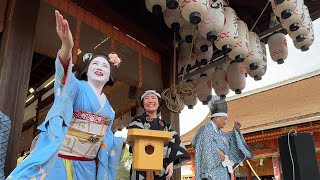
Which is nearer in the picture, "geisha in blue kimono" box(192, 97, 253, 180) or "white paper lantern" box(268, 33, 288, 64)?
"geisha in blue kimono" box(192, 97, 253, 180)

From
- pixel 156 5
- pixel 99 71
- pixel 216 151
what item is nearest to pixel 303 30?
pixel 216 151

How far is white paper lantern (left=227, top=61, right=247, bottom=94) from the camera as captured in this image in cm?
568

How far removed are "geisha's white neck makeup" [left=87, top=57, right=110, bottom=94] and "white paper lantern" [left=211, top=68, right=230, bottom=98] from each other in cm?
361

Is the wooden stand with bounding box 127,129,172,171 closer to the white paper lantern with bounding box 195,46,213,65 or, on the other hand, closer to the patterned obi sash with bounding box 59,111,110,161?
the patterned obi sash with bounding box 59,111,110,161

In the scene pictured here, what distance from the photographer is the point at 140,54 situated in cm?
470

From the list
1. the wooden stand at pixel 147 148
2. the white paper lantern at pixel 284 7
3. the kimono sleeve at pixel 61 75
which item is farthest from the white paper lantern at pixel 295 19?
the kimono sleeve at pixel 61 75

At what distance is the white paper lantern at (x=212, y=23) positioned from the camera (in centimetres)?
382

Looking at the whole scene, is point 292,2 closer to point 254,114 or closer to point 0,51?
point 0,51

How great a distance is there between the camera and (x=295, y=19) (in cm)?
438

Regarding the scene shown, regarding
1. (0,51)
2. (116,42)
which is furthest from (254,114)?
(0,51)

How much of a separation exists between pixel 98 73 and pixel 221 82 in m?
3.75

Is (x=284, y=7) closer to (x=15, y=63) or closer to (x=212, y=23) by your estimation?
(x=212, y=23)

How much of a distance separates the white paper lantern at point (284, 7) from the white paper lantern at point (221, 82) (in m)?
1.89

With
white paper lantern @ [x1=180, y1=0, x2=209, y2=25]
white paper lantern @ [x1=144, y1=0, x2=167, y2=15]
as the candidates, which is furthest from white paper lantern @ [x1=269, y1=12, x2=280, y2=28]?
white paper lantern @ [x1=144, y1=0, x2=167, y2=15]
